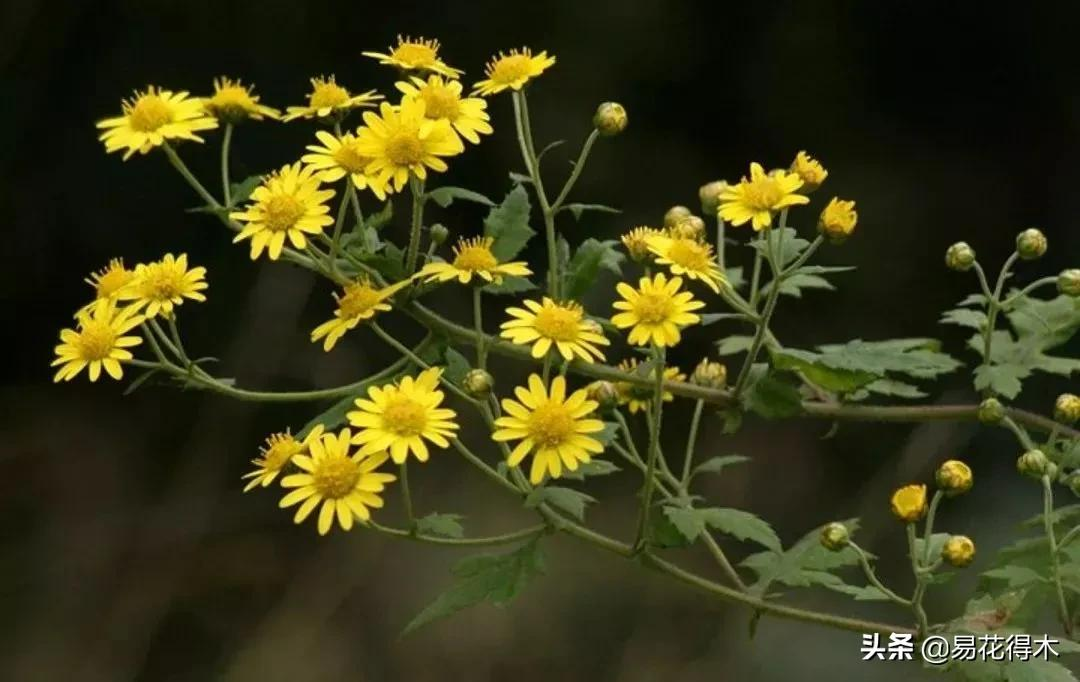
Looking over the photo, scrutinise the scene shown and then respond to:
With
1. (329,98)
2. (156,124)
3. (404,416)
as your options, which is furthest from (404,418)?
(156,124)

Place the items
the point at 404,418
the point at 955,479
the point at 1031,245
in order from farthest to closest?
the point at 1031,245 < the point at 955,479 < the point at 404,418

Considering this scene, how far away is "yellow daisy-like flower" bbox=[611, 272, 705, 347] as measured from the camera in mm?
970

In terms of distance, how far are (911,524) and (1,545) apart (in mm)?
2491

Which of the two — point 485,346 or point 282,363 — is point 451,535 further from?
point 282,363

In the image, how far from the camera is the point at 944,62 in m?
2.72

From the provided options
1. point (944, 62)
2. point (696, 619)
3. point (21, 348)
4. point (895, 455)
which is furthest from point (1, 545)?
→ point (944, 62)

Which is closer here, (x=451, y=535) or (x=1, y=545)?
(x=451, y=535)

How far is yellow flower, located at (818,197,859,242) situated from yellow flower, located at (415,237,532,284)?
0.90ft

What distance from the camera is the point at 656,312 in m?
0.99

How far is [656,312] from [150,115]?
0.55 meters

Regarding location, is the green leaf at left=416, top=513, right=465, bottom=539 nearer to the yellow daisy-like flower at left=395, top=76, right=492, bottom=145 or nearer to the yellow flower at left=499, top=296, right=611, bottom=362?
the yellow flower at left=499, top=296, right=611, bottom=362

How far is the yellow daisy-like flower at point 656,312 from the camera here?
97 centimetres

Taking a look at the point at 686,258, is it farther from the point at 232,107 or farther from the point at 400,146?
the point at 232,107

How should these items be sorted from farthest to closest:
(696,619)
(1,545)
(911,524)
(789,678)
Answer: (1,545) < (696,619) < (789,678) < (911,524)
